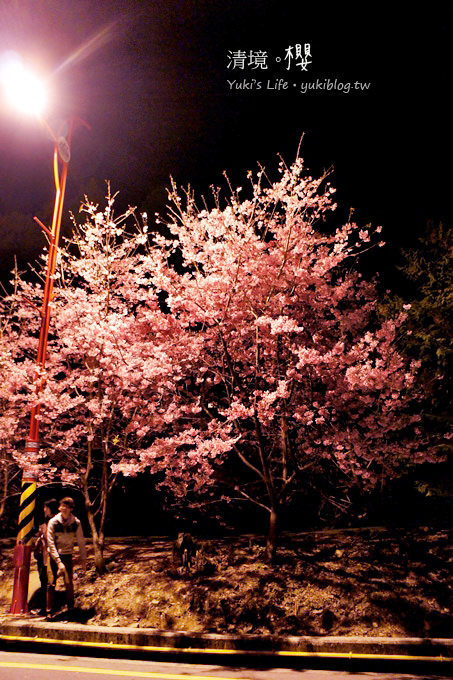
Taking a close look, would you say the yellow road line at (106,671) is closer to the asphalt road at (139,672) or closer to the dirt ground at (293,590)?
the asphalt road at (139,672)

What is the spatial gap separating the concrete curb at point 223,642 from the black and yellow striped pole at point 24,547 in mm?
695

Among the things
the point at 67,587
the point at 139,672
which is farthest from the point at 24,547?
the point at 139,672

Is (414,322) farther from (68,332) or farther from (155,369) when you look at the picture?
(68,332)

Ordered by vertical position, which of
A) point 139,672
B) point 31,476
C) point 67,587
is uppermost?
point 31,476

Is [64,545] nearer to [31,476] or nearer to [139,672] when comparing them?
[31,476]

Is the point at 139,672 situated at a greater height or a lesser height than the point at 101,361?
lesser

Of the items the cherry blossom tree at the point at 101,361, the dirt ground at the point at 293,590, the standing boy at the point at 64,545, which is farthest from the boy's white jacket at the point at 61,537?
the cherry blossom tree at the point at 101,361

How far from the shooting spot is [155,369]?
9055 mm

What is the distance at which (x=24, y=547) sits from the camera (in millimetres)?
7844

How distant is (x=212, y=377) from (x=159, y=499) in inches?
236

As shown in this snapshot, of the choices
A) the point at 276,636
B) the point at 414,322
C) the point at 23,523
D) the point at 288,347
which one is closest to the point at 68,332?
the point at 23,523

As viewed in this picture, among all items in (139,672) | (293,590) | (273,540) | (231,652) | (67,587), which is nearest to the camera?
(139,672)

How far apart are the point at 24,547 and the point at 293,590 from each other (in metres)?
4.16

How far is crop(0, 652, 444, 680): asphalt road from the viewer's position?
17.7 feet
